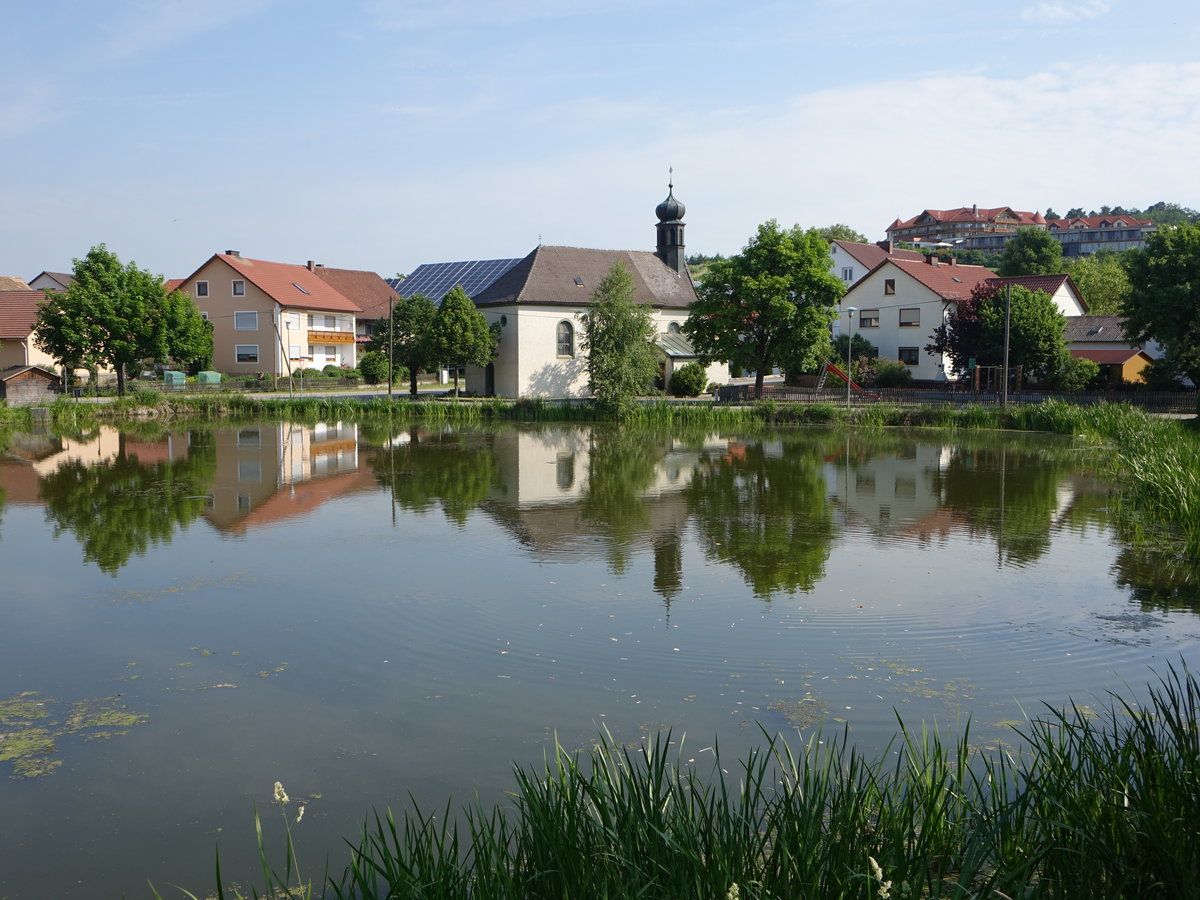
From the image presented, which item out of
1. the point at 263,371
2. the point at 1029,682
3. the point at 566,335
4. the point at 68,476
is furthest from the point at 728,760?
the point at 263,371

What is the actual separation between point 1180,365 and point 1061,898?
37.4m

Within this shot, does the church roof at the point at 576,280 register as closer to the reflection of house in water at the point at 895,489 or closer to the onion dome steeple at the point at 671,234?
the onion dome steeple at the point at 671,234

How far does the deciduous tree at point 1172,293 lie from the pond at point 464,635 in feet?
66.2

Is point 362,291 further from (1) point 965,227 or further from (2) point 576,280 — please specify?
(1) point 965,227

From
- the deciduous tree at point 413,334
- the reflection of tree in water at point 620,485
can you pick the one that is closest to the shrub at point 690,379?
the deciduous tree at point 413,334

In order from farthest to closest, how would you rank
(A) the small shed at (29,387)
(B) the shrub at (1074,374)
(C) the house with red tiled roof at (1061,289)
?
(C) the house with red tiled roof at (1061,289), (B) the shrub at (1074,374), (A) the small shed at (29,387)

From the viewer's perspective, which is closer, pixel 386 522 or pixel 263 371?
pixel 386 522

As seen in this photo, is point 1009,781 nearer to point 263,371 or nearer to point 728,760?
point 728,760

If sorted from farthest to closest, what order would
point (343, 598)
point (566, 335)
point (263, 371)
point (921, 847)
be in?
1. point (263, 371)
2. point (566, 335)
3. point (343, 598)
4. point (921, 847)

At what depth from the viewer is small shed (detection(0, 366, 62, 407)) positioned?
3881cm

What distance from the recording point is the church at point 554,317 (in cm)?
4691

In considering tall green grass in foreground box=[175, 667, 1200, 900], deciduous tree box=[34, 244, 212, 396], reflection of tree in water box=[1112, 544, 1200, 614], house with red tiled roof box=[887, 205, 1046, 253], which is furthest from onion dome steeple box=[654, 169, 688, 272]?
house with red tiled roof box=[887, 205, 1046, 253]

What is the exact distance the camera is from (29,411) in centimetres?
3497

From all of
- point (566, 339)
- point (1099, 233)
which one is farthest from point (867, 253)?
point (1099, 233)
